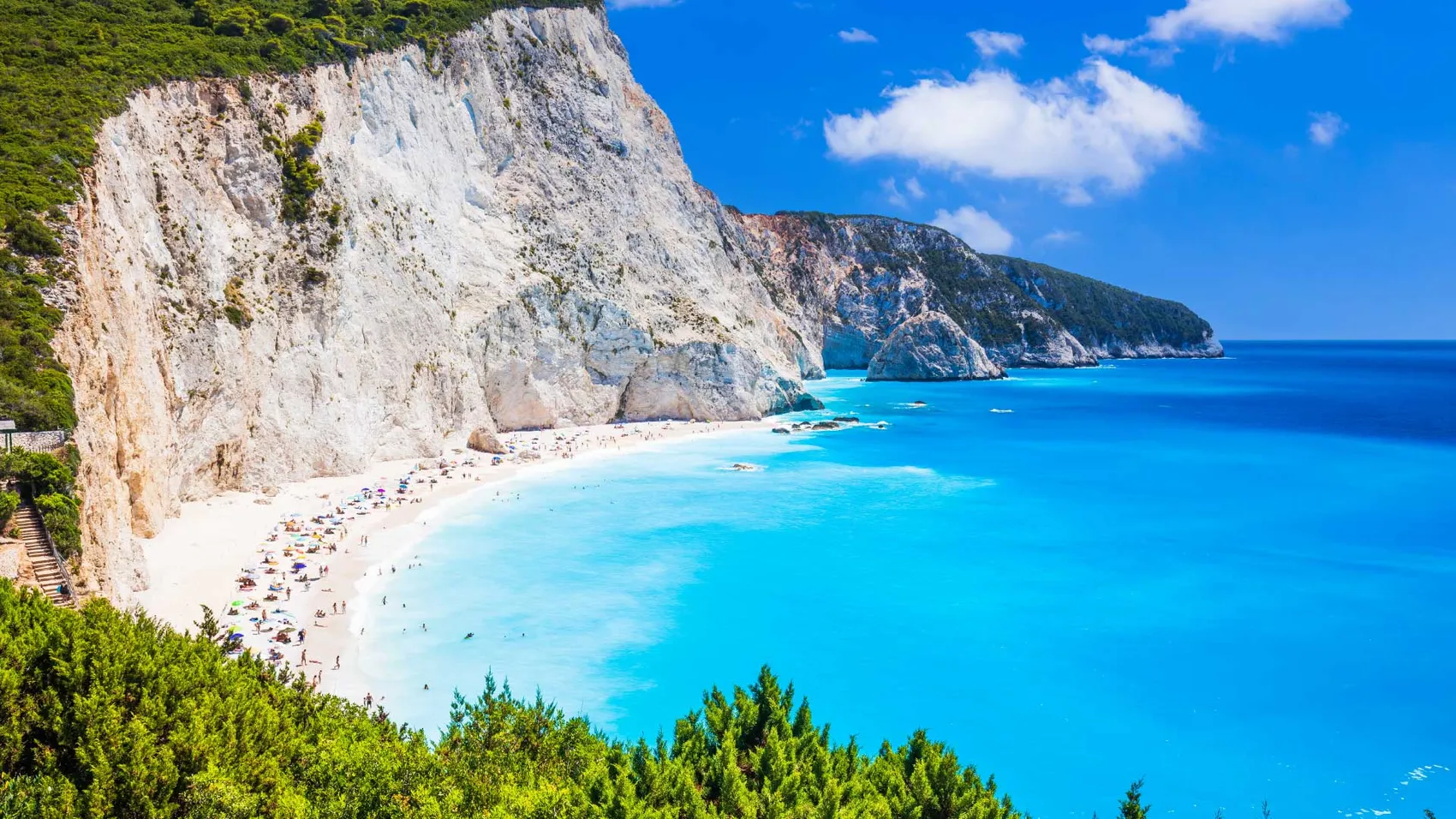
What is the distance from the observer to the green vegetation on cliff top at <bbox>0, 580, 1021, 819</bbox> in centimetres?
1020

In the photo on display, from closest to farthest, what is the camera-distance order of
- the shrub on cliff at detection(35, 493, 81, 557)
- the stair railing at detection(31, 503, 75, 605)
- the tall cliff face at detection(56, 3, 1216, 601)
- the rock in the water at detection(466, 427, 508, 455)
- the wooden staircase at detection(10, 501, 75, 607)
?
1. the wooden staircase at detection(10, 501, 75, 607)
2. the stair railing at detection(31, 503, 75, 605)
3. the shrub on cliff at detection(35, 493, 81, 557)
4. the tall cliff face at detection(56, 3, 1216, 601)
5. the rock in the water at detection(466, 427, 508, 455)

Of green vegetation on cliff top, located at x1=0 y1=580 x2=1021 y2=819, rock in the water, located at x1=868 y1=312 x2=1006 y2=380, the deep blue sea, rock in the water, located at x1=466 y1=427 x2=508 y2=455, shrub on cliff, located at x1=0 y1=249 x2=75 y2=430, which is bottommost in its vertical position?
the deep blue sea

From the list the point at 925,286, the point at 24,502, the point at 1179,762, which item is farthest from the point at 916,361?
the point at 24,502

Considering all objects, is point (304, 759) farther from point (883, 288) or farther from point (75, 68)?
point (883, 288)

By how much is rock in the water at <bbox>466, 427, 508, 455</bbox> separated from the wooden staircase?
1397 inches

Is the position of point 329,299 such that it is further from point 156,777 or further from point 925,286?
point 925,286

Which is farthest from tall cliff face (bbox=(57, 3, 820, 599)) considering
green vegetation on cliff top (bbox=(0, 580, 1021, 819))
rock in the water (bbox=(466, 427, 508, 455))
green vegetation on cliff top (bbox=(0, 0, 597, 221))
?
green vegetation on cliff top (bbox=(0, 580, 1021, 819))

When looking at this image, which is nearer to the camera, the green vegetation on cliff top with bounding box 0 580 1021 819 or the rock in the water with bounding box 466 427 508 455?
the green vegetation on cliff top with bounding box 0 580 1021 819

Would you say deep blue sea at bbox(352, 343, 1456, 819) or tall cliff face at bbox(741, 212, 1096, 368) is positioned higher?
tall cliff face at bbox(741, 212, 1096, 368)

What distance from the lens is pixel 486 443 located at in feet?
178

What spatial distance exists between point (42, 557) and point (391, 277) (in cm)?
3420

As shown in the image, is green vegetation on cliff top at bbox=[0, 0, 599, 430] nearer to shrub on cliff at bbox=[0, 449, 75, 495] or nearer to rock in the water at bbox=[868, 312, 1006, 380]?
shrub on cliff at bbox=[0, 449, 75, 495]

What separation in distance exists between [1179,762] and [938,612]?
34.6 ft

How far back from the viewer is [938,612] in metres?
30.3
